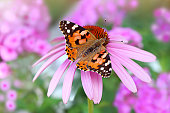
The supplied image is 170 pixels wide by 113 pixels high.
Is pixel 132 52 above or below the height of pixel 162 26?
above

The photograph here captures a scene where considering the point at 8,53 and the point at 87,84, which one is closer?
the point at 87,84

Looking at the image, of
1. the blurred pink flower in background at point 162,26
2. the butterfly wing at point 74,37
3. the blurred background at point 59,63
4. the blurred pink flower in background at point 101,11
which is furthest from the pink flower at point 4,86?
the blurred pink flower in background at point 162,26

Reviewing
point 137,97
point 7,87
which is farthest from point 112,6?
point 7,87

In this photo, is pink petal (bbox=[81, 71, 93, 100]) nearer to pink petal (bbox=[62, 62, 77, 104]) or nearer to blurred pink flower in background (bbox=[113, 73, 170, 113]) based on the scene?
pink petal (bbox=[62, 62, 77, 104])

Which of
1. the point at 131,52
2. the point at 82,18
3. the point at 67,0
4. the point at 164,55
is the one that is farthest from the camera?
the point at 67,0

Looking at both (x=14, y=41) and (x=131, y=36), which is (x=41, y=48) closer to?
(x=14, y=41)

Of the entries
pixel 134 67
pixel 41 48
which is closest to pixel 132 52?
pixel 134 67

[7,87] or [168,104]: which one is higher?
[7,87]

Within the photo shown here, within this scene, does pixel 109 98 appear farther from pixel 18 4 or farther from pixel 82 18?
pixel 18 4
